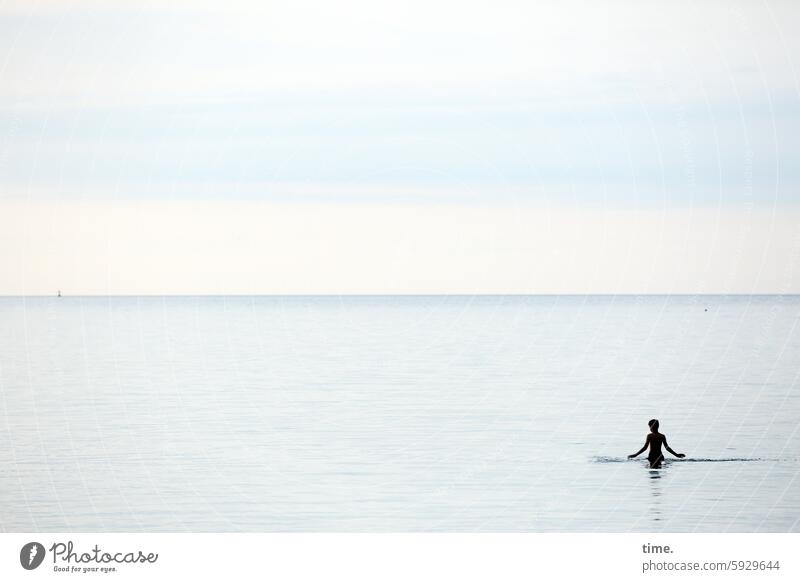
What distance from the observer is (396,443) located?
2883 cm

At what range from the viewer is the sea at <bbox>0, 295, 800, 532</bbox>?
20.8 metres

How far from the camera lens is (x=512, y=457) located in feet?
87.3

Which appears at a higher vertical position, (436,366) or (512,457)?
(436,366)

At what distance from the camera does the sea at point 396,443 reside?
68.2 feet

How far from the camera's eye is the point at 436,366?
177 ft

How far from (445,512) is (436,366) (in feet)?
109

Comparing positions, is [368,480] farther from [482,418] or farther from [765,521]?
[482,418]
